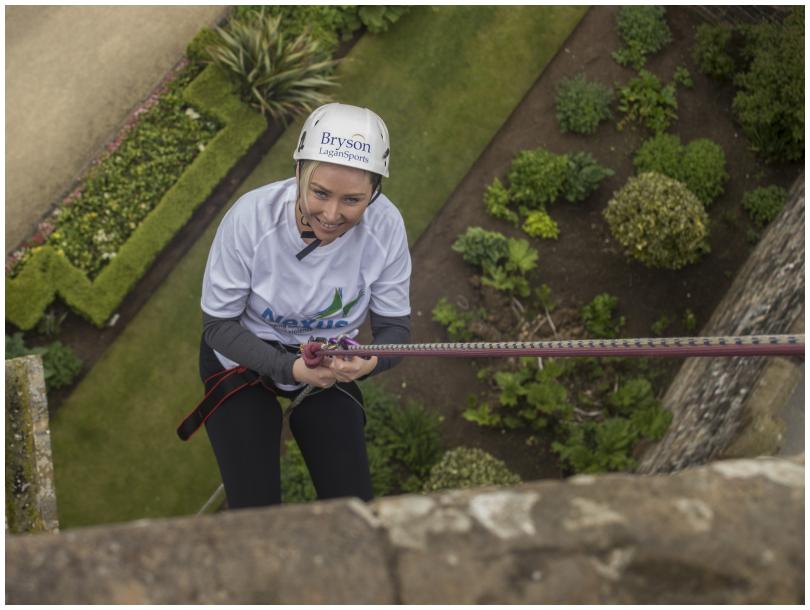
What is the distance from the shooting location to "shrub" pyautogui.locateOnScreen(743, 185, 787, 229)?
8.11m

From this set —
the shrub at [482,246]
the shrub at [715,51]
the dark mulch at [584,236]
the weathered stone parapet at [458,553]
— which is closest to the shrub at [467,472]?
the dark mulch at [584,236]

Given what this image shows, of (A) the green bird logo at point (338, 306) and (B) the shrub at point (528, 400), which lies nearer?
(A) the green bird logo at point (338, 306)

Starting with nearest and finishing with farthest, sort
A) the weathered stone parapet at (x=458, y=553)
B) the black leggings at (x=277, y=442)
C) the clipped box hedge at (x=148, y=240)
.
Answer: the weathered stone parapet at (x=458, y=553) < the black leggings at (x=277, y=442) < the clipped box hedge at (x=148, y=240)

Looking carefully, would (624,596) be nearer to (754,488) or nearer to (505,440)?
(754,488)

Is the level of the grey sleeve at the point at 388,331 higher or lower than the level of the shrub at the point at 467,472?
higher

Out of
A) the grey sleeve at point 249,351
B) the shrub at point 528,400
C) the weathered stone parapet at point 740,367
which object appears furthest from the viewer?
the shrub at point 528,400

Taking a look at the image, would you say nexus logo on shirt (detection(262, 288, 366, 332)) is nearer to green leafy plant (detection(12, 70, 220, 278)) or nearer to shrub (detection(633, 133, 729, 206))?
green leafy plant (detection(12, 70, 220, 278))

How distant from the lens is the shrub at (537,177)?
789 cm

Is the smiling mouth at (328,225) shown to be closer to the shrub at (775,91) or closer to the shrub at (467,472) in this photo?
the shrub at (467,472)

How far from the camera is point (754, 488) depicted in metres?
A: 2.12

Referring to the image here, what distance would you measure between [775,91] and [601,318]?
8.47 ft

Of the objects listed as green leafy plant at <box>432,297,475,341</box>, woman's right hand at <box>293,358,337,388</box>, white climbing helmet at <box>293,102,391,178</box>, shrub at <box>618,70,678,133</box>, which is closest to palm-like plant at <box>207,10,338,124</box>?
green leafy plant at <box>432,297,475,341</box>

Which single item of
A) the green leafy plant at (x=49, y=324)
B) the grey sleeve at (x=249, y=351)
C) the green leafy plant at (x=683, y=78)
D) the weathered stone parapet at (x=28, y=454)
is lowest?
the green leafy plant at (x=49, y=324)

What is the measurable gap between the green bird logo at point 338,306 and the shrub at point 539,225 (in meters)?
3.82
